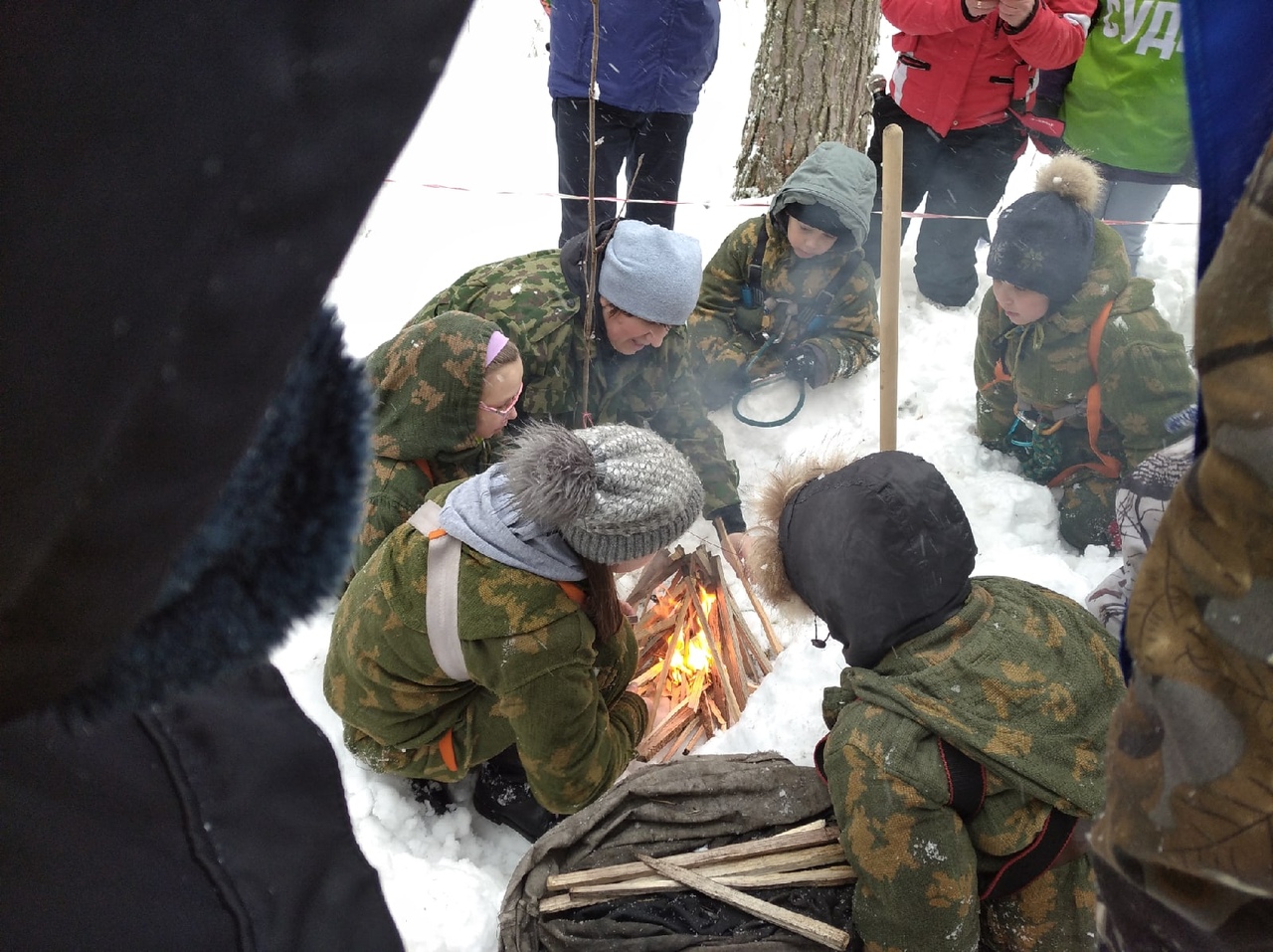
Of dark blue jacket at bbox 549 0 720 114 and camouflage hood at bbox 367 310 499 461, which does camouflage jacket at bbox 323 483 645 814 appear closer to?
camouflage hood at bbox 367 310 499 461

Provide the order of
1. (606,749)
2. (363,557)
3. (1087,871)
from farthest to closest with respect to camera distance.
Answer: (363,557)
(606,749)
(1087,871)

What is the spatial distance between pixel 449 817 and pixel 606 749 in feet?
2.53

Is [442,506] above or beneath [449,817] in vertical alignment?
above

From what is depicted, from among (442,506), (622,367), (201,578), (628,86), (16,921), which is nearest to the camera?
(16,921)

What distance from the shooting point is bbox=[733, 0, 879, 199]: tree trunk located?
5574 millimetres

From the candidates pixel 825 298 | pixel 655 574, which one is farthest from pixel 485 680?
pixel 825 298

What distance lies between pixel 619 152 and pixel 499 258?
5.25ft

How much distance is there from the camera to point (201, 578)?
0.70m

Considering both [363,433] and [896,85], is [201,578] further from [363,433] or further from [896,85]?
[896,85]

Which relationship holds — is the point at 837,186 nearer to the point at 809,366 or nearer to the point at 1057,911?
the point at 809,366

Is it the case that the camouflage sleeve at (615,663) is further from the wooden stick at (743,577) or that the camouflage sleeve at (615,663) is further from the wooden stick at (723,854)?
the wooden stick at (743,577)

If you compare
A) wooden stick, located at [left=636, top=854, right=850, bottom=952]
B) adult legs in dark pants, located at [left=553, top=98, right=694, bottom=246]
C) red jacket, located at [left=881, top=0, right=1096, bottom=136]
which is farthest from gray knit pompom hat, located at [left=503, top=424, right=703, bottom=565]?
red jacket, located at [left=881, top=0, right=1096, bottom=136]

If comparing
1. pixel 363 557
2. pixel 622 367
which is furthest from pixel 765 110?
pixel 363 557

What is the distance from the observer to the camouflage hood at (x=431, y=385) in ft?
9.64
